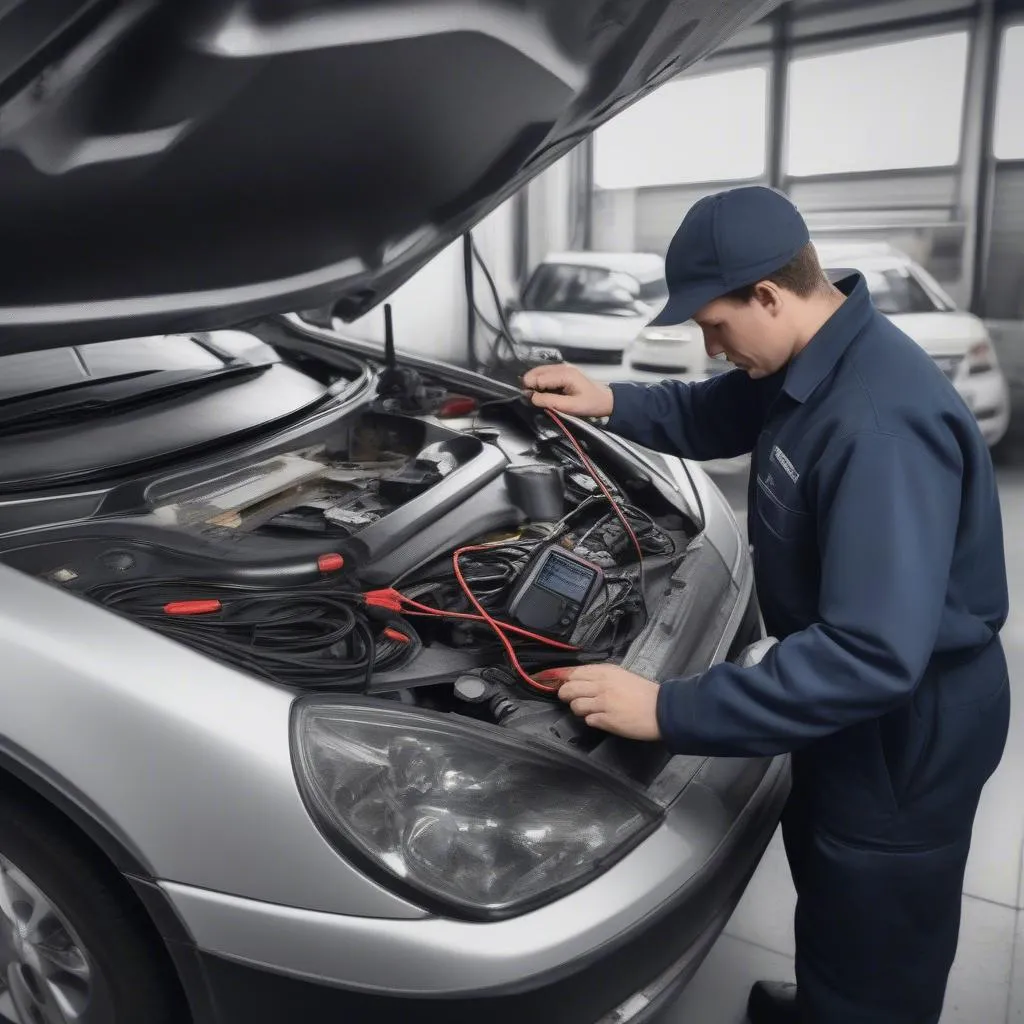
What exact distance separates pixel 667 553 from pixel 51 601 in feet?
3.34

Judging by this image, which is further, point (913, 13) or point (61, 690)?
point (913, 13)

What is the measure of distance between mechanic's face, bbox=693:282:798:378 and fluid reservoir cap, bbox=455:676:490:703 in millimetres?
530

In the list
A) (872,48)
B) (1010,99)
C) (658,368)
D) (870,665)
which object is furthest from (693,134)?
(870,665)

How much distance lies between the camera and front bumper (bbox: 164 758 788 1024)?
97 cm

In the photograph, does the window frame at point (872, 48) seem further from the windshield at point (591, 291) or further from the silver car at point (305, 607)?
the silver car at point (305, 607)

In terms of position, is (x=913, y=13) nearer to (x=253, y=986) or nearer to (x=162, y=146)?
(x=162, y=146)

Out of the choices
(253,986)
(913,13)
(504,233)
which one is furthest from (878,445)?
(504,233)

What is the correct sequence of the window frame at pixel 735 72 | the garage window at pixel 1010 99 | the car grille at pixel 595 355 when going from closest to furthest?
the garage window at pixel 1010 99 → the window frame at pixel 735 72 → the car grille at pixel 595 355

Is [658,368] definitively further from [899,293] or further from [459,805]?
[459,805]

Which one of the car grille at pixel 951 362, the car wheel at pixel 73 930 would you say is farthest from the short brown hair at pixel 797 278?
the car grille at pixel 951 362

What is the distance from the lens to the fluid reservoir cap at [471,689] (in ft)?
3.83

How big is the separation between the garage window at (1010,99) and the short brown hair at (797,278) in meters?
3.30

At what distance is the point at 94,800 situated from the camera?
0.97 m

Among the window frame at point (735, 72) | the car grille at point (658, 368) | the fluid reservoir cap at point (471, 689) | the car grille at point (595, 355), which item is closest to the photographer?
the fluid reservoir cap at point (471, 689)
